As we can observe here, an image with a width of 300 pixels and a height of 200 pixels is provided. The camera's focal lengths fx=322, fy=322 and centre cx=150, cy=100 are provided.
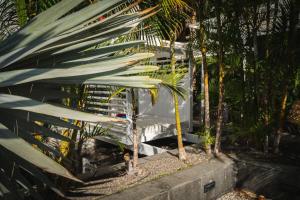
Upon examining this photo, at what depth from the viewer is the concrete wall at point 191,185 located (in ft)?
11.9

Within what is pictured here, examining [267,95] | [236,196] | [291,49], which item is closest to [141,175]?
[236,196]

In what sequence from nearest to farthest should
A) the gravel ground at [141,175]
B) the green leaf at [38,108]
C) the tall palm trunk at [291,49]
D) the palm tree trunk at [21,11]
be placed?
1. the green leaf at [38,108]
2. the palm tree trunk at [21,11]
3. the gravel ground at [141,175]
4. the tall palm trunk at [291,49]

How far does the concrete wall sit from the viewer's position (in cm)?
362

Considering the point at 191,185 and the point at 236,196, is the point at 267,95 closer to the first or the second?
the point at 236,196

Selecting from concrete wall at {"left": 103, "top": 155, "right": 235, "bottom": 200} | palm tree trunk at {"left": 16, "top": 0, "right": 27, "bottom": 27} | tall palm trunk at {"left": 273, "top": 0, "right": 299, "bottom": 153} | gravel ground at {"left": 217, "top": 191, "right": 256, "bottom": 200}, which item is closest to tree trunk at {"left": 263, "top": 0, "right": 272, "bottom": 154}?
tall palm trunk at {"left": 273, "top": 0, "right": 299, "bottom": 153}

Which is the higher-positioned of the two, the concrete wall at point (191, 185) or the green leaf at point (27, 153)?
the green leaf at point (27, 153)

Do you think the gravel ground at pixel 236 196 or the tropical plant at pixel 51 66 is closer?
the tropical plant at pixel 51 66

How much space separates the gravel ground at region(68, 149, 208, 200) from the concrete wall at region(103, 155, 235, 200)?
195mm

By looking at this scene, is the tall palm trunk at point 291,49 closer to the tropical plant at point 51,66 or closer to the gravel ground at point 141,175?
the gravel ground at point 141,175

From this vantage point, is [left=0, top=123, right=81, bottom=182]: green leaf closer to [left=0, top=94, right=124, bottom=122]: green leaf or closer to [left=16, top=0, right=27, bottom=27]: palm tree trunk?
[left=0, top=94, right=124, bottom=122]: green leaf

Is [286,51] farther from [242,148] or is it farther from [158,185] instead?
[158,185]

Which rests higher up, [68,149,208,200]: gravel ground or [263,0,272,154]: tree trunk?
[263,0,272,154]: tree trunk

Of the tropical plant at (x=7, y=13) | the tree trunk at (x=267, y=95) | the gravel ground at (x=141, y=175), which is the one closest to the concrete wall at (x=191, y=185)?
the gravel ground at (x=141, y=175)

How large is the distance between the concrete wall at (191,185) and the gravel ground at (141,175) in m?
0.19
